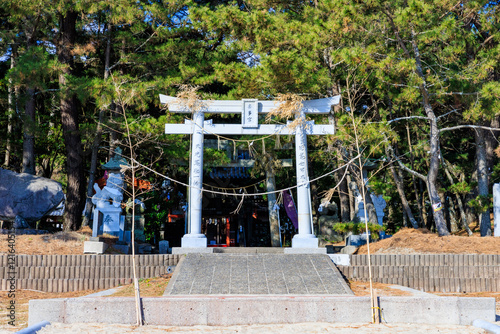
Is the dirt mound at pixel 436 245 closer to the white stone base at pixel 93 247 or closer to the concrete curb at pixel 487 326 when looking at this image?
the concrete curb at pixel 487 326

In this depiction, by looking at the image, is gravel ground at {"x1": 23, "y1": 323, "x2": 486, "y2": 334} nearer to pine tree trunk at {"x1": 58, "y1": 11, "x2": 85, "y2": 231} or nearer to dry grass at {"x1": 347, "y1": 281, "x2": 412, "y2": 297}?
dry grass at {"x1": 347, "y1": 281, "x2": 412, "y2": 297}

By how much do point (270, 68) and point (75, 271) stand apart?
700 centimetres

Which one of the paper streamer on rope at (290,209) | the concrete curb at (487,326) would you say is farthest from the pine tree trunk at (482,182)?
the concrete curb at (487,326)

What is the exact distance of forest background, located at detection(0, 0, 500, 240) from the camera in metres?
12.0

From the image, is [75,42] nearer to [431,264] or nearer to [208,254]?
[208,254]

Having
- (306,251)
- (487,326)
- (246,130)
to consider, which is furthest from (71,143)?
(487,326)

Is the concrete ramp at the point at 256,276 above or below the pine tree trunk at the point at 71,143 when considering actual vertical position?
below

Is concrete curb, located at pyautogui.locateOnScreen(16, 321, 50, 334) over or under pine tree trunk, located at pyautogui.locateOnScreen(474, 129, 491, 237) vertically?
under

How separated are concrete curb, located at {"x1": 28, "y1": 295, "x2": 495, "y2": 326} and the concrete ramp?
1024 mm

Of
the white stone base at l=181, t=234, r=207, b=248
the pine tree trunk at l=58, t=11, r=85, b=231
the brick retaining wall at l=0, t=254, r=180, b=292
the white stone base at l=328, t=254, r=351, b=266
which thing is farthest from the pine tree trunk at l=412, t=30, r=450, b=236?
the pine tree trunk at l=58, t=11, r=85, b=231

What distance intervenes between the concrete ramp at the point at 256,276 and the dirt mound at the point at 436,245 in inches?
90.9

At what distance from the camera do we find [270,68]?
1243 centimetres

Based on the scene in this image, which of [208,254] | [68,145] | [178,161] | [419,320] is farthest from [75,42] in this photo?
[419,320]

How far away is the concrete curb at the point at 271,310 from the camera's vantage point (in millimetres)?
6059
